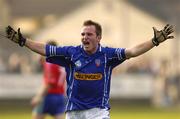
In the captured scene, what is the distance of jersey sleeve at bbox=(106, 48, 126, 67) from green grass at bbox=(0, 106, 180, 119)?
1542 cm

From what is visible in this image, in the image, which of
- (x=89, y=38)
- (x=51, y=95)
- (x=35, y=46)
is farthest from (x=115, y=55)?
(x=51, y=95)

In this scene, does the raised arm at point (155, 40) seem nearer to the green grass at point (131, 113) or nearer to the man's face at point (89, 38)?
the man's face at point (89, 38)

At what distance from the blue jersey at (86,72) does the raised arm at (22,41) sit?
0.37ft

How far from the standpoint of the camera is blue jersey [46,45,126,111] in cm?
1252

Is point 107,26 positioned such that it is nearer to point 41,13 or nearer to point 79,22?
point 79,22

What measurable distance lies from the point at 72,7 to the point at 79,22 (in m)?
→ 1.22

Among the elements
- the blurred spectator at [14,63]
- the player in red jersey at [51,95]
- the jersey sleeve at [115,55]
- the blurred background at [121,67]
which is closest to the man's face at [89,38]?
the jersey sleeve at [115,55]

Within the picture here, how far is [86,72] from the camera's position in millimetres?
12492

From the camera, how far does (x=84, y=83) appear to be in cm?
1251

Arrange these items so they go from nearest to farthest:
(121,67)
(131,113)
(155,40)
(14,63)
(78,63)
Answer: (155,40) → (78,63) → (131,113) → (14,63) → (121,67)

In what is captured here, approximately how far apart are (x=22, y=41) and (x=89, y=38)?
98 cm

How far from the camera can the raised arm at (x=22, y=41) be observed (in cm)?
1241

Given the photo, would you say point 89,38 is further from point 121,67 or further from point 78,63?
point 121,67

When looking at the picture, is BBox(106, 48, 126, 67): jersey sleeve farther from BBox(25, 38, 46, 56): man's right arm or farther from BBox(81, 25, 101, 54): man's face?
BBox(25, 38, 46, 56): man's right arm
